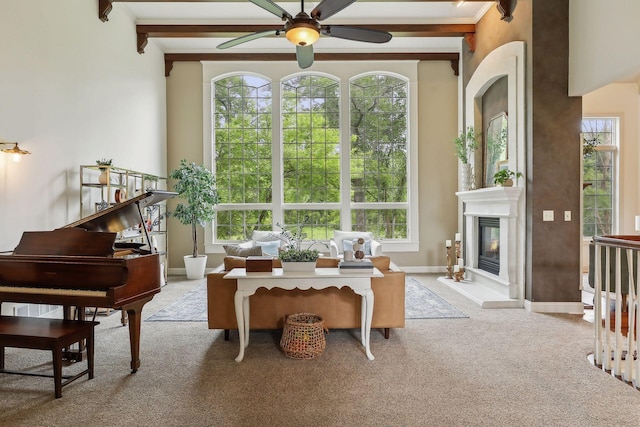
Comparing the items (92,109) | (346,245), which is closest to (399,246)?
(346,245)

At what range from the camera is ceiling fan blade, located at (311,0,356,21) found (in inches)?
124

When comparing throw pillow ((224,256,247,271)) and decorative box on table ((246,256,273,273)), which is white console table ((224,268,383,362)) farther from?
throw pillow ((224,256,247,271))

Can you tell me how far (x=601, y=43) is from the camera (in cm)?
399

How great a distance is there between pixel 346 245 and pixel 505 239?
2.34m

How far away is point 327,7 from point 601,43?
9.61ft

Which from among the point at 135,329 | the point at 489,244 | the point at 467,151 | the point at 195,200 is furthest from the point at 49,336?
the point at 467,151

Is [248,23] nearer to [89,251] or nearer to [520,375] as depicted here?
[89,251]

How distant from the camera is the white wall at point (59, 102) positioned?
3.56 m

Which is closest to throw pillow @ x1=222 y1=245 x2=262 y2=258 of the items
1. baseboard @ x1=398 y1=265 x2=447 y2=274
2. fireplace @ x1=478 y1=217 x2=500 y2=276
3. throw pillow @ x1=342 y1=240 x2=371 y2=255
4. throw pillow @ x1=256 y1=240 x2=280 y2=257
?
throw pillow @ x1=256 y1=240 x2=280 y2=257

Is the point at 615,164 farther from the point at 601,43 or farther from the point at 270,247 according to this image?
the point at 270,247

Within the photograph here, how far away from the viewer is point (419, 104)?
7227 millimetres

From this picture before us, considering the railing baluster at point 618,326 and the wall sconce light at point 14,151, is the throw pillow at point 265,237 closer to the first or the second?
the wall sconce light at point 14,151

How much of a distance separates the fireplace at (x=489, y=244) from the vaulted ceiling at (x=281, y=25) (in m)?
2.83

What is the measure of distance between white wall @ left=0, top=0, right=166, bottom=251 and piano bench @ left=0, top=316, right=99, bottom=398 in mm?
1185
